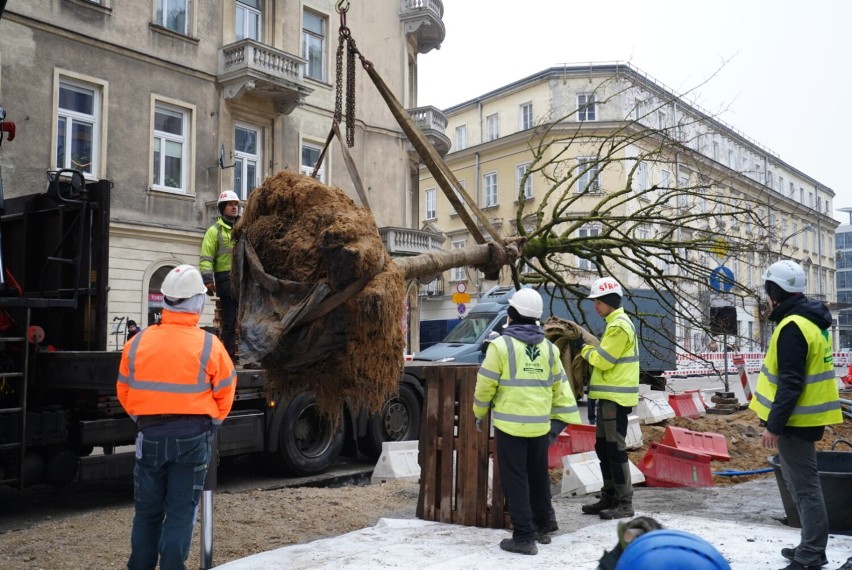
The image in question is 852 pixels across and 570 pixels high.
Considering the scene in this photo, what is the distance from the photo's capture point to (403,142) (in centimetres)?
2450

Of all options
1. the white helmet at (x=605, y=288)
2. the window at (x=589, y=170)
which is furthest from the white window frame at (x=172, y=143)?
the white helmet at (x=605, y=288)

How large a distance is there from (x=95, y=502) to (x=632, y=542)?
24.3ft

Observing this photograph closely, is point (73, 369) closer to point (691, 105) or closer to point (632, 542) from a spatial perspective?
point (632, 542)

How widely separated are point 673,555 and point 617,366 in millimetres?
5062

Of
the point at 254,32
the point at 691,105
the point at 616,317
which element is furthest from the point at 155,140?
the point at 616,317

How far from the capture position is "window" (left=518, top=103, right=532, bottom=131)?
3762cm

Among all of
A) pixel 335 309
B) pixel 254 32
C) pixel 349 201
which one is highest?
pixel 254 32

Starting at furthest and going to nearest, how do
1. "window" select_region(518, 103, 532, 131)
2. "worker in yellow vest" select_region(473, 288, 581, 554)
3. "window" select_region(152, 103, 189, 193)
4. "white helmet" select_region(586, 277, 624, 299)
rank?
"window" select_region(518, 103, 532, 131), "window" select_region(152, 103, 189, 193), "white helmet" select_region(586, 277, 624, 299), "worker in yellow vest" select_region(473, 288, 581, 554)

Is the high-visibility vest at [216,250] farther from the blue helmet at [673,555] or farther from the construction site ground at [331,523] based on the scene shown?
the blue helmet at [673,555]

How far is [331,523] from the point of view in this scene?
21.2 feet

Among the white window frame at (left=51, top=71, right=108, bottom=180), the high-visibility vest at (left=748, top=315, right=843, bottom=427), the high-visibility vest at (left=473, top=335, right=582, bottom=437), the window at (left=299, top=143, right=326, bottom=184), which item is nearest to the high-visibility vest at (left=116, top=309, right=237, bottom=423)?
the high-visibility vest at (left=473, top=335, right=582, bottom=437)

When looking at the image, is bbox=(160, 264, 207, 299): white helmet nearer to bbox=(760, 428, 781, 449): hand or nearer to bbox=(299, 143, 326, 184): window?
bbox=(760, 428, 781, 449): hand

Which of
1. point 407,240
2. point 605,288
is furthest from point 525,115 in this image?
point 605,288

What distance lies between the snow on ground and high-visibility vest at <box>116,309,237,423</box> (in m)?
1.12
